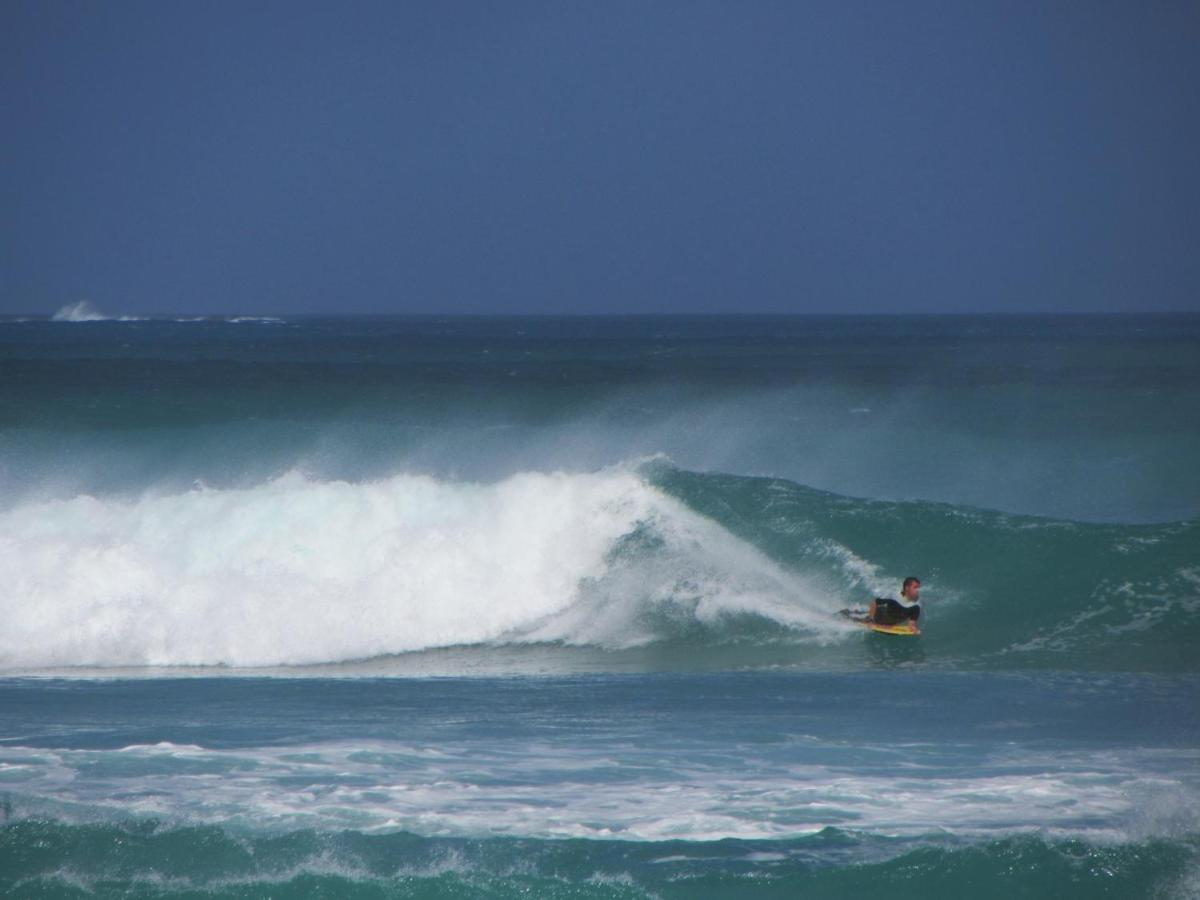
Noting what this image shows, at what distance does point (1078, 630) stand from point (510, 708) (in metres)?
6.11

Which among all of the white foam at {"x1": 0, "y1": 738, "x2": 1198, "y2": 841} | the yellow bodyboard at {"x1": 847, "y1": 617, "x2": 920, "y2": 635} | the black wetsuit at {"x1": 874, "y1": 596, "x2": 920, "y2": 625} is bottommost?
the white foam at {"x1": 0, "y1": 738, "x2": 1198, "y2": 841}

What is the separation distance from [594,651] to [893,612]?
2948 millimetres

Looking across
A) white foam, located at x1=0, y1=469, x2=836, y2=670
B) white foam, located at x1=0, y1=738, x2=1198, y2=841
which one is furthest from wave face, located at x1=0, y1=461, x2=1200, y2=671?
white foam, located at x1=0, y1=738, x2=1198, y2=841

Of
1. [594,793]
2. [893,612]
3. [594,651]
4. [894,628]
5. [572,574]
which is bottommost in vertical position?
[594,793]

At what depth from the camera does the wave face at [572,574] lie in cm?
1262

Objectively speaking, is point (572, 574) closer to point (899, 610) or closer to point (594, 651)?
point (594, 651)

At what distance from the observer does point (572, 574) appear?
1434 centimetres

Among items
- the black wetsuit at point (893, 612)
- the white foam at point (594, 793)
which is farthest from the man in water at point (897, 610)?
the white foam at point (594, 793)

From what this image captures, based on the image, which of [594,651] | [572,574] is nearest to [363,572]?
[572,574]

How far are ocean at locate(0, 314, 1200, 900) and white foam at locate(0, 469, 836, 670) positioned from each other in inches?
1.8

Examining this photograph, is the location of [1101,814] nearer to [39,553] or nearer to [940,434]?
[39,553]

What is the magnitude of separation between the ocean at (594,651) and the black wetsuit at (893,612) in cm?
28

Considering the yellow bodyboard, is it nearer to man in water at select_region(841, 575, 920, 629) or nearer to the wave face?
man in water at select_region(841, 575, 920, 629)

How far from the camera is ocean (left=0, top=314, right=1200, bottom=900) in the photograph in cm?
669
